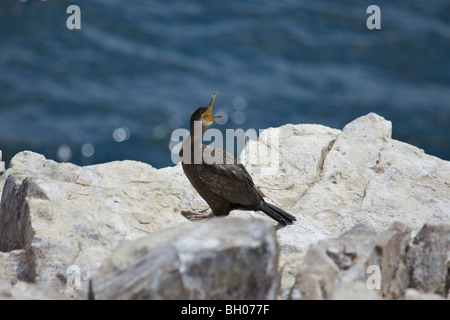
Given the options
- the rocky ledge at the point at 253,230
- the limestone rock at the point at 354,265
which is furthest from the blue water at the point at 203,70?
the limestone rock at the point at 354,265

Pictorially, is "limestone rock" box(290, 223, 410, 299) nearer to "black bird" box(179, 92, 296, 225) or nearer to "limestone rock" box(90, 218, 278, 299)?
"limestone rock" box(90, 218, 278, 299)

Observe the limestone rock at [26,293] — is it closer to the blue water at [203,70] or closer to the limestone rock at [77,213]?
the limestone rock at [77,213]

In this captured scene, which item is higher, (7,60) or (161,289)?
(7,60)

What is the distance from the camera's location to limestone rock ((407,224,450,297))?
14.2 ft

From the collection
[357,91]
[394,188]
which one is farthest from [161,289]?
[357,91]

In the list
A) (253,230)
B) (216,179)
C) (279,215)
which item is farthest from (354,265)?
(216,179)

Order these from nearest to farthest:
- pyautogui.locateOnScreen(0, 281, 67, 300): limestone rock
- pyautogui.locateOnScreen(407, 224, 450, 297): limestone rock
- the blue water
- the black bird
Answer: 1. pyautogui.locateOnScreen(0, 281, 67, 300): limestone rock
2. pyautogui.locateOnScreen(407, 224, 450, 297): limestone rock
3. the black bird
4. the blue water

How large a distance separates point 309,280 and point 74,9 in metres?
15.0

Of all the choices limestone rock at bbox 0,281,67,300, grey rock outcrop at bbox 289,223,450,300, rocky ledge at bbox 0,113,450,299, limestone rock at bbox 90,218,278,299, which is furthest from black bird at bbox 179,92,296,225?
limestone rock at bbox 90,218,278,299

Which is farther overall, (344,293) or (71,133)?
(71,133)

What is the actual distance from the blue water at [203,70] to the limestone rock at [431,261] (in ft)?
34.0

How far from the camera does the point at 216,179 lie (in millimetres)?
6371

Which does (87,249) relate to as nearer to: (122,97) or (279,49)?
(122,97)

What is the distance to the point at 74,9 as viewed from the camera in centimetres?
1711
